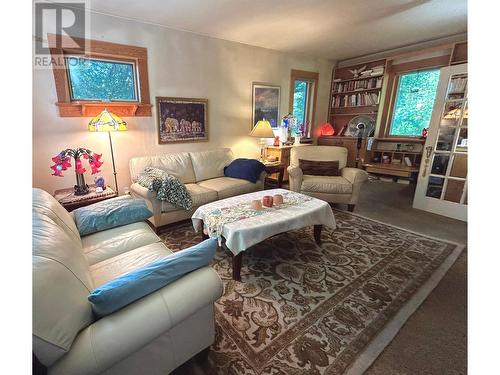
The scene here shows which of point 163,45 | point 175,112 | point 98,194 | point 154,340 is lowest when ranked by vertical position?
point 154,340

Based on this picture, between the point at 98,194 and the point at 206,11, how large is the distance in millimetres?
2392

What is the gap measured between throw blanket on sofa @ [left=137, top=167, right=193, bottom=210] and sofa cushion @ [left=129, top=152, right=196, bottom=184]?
0.96 ft

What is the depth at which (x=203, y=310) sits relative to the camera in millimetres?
1125

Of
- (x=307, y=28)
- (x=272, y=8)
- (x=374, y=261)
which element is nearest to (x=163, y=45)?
(x=272, y=8)

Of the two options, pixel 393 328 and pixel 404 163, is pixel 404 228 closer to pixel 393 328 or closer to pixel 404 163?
pixel 393 328

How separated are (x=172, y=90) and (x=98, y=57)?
0.90m

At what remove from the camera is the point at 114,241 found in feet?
5.35

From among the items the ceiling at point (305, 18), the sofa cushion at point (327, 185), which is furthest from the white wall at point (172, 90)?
the sofa cushion at point (327, 185)

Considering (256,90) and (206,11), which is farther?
(256,90)

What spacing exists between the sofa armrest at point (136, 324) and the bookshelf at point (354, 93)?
525cm

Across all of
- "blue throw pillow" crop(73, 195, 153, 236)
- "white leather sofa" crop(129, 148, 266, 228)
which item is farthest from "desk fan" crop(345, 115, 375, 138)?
"blue throw pillow" crop(73, 195, 153, 236)

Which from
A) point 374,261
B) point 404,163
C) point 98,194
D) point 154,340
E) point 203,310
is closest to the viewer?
point 154,340

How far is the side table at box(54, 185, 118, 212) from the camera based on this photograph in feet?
7.44

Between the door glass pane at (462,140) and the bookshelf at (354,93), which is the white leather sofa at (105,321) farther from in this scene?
the bookshelf at (354,93)
